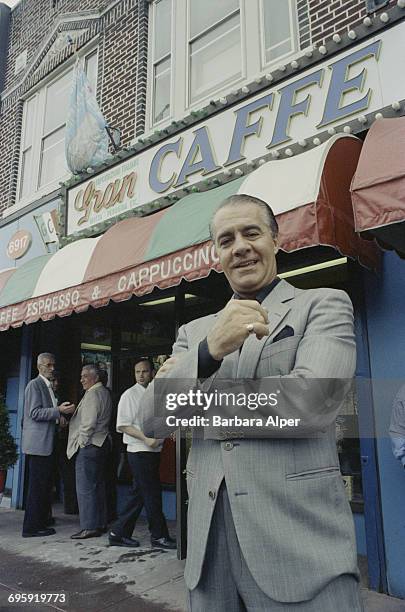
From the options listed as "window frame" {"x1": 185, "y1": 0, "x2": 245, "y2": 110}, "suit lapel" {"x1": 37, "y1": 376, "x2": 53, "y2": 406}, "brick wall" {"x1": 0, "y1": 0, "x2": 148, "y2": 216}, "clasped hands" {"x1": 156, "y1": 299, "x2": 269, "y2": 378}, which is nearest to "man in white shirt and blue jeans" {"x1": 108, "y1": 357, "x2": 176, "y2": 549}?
"suit lapel" {"x1": 37, "y1": 376, "x2": 53, "y2": 406}

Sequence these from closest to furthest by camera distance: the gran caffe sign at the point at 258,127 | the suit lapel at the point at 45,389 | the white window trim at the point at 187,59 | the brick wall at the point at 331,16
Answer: the gran caffe sign at the point at 258,127 < the brick wall at the point at 331,16 < the white window trim at the point at 187,59 < the suit lapel at the point at 45,389

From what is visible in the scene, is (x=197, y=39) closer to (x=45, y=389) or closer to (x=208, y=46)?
(x=208, y=46)

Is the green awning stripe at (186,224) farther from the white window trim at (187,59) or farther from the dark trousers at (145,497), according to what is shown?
the dark trousers at (145,497)

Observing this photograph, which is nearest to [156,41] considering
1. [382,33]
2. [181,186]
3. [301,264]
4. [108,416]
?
[181,186]

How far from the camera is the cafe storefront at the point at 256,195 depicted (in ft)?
12.1

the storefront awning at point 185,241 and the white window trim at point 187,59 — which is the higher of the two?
the white window trim at point 187,59

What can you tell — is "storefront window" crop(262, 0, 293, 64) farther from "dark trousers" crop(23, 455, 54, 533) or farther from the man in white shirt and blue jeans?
"dark trousers" crop(23, 455, 54, 533)

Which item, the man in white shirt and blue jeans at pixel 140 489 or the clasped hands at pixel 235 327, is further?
the man in white shirt and blue jeans at pixel 140 489

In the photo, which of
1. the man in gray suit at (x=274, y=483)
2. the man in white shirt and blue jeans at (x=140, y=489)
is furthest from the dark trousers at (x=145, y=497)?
the man in gray suit at (x=274, y=483)

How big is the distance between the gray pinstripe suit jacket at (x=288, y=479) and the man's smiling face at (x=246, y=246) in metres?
0.14

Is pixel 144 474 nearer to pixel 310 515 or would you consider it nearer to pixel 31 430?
pixel 31 430

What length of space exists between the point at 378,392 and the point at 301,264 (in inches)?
59.2

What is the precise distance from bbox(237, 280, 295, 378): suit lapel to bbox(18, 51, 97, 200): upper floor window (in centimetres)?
749

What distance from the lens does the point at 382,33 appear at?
4086 millimetres
